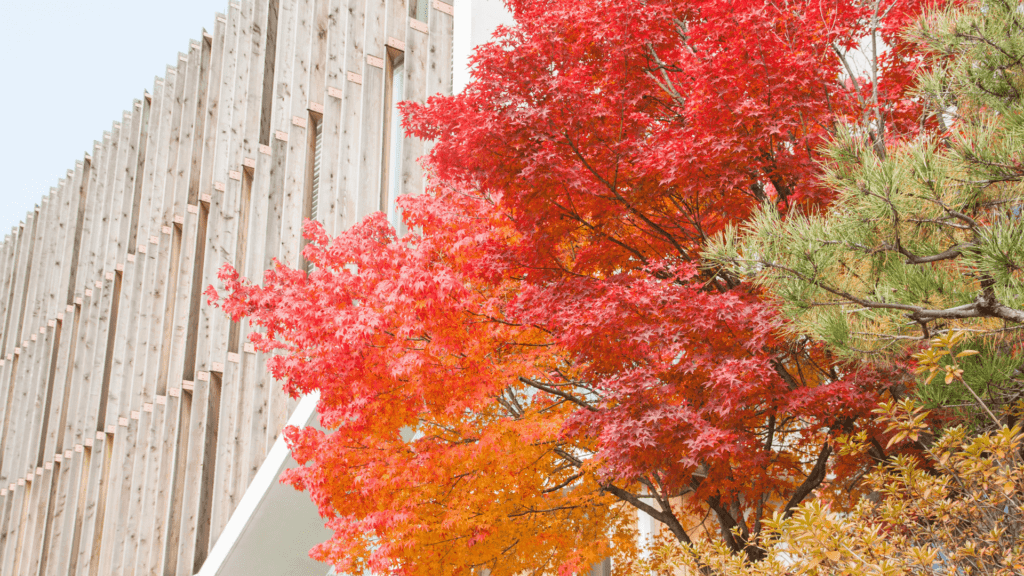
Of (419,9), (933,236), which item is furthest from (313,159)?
(933,236)

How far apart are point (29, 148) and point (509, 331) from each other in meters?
74.8

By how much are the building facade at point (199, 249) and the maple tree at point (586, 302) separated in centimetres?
481

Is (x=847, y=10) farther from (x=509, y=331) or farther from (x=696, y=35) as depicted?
(x=509, y=331)

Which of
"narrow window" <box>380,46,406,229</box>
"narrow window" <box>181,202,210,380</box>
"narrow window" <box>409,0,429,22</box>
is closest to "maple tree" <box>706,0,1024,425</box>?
"narrow window" <box>380,46,406,229</box>

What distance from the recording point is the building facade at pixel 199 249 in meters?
13.8

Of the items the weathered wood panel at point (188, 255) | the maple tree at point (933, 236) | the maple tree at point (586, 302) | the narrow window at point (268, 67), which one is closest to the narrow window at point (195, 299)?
the weathered wood panel at point (188, 255)

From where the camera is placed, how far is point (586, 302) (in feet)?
20.1

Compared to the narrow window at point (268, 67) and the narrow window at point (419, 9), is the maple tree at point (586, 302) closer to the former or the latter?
the narrow window at point (419, 9)

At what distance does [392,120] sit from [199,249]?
20.2ft

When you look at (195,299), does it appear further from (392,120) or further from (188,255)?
(392,120)

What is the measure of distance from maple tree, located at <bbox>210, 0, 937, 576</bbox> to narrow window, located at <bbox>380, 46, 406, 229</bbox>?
5.51m

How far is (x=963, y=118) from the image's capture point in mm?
5078

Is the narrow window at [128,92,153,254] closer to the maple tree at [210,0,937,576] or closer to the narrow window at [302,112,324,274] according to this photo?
the narrow window at [302,112,324,274]

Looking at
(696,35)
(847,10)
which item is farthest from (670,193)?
(847,10)
